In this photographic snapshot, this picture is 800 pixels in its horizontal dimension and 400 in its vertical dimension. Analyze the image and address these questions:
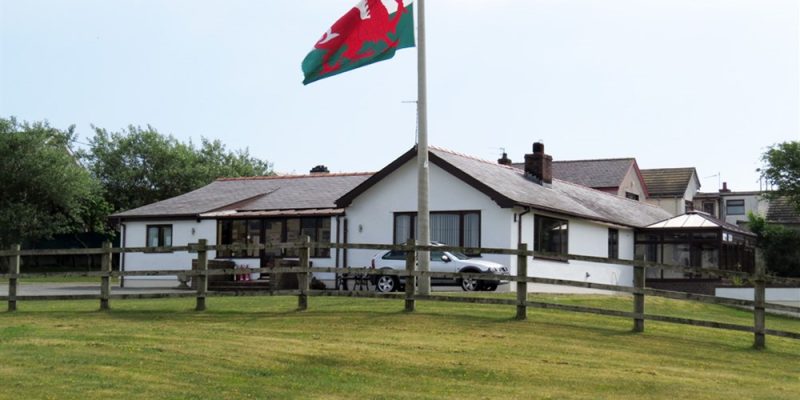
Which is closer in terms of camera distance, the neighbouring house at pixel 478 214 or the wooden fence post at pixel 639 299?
the wooden fence post at pixel 639 299

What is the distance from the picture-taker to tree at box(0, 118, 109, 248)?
165 feet

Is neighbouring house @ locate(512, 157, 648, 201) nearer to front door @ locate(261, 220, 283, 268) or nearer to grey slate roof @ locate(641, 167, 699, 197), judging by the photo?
grey slate roof @ locate(641, 167, 699, 197)

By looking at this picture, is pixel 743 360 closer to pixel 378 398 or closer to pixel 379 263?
pixel 378 398

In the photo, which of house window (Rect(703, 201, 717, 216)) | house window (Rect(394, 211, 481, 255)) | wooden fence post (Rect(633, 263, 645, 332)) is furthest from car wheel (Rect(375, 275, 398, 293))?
house window (Rect(703, 201, 717, 216))

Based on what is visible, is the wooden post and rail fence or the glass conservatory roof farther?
the glass conservatory roof

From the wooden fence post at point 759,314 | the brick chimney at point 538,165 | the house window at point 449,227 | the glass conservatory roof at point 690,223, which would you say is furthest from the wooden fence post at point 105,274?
the glass conservatory roof at point 690,223

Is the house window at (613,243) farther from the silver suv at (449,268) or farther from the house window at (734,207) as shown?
the house window at (734,207)

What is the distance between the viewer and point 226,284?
1292 inches

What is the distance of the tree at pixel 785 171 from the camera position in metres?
54.3

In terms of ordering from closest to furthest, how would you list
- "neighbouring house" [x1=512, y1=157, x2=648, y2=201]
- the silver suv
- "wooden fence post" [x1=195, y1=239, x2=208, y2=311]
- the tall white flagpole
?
"wooden fence post" [x1=195, y1=239, x2=208, y2=311]
the tall white flagpole
the silver suv
"neighbouring house" [x1=512, y1=157, x2=648, y2=201]

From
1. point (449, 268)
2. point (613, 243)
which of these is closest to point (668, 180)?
point (613, 243)

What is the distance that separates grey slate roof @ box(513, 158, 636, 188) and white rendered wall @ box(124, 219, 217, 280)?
2056 cm

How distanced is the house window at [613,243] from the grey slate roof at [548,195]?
1.58ft

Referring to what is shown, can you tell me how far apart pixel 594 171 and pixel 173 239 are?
25.2 metres
